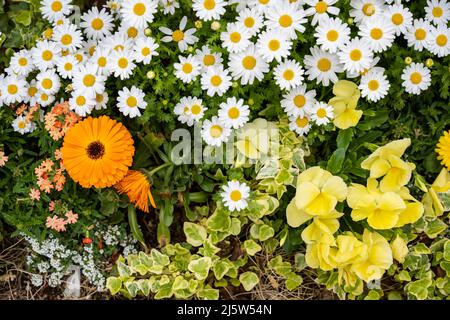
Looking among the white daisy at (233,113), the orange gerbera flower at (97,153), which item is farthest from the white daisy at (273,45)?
the orange gerbera flower at (97,153)

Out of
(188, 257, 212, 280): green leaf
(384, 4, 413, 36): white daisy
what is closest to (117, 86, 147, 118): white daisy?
(188, 257, 212, 280): green leaf

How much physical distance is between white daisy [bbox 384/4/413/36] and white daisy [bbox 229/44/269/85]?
20.8 inches

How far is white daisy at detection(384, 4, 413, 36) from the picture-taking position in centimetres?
238

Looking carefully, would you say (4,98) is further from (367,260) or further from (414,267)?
(414,267)

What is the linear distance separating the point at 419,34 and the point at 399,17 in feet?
0.36

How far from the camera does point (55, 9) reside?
8.43 feet

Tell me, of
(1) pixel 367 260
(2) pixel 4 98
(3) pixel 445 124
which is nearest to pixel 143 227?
(2) pixel 4 98

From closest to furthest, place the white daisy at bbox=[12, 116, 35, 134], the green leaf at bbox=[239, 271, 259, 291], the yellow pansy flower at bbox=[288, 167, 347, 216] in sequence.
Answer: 1. the yellow pansy flower at bbox=[288, 167, 347, 216]
2. the white daisy at bbox=[12, 116, 35, 134]
3. the green leaf at bbox=[239, 271, 259, 291]

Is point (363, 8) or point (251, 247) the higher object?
point (363, 8)

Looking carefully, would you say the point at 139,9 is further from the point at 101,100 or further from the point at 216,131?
the point at 216,131

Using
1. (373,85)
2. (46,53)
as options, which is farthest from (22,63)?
(373,85)

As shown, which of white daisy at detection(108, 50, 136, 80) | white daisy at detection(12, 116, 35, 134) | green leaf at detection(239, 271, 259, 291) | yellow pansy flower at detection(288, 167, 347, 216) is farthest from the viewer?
green leaf at detection(239, 271, 259, 291)

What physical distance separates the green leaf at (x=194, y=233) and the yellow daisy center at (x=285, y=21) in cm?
93

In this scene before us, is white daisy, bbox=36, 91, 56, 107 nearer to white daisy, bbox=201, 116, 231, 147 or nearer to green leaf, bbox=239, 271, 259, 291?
white daisy, bbox=201, 116, 231, 147
